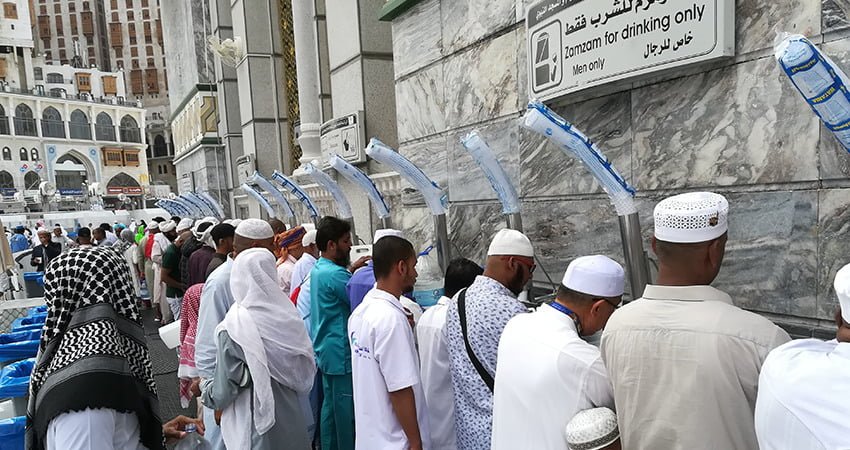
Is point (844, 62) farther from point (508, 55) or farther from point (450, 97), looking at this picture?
point (450, 97)

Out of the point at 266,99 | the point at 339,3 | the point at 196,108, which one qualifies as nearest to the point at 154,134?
the point at 196,108

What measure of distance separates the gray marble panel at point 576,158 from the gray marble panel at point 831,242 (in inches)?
41.9

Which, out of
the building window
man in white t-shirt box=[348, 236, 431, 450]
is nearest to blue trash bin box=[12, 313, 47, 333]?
man in white t-shirt box=[348, 236, 431, 450]

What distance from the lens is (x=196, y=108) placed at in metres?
16.6

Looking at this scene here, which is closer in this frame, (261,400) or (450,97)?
(261,400)

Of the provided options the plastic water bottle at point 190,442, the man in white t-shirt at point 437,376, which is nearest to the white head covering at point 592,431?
the man in white t-shirt at point 437,376

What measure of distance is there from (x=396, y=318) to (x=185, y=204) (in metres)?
13.5

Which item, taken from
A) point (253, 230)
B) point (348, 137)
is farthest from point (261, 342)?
point (348, 137)

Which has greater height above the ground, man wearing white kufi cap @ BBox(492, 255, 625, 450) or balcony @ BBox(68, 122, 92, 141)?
balcony @ BBox(68, 122, 92, 141)

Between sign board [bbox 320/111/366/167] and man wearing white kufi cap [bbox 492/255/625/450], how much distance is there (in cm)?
525

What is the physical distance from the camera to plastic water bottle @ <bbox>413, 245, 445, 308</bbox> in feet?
14.0

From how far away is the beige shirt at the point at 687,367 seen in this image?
1413mm

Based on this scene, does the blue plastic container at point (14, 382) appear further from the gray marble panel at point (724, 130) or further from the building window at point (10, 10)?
the building window at point (10, 10)

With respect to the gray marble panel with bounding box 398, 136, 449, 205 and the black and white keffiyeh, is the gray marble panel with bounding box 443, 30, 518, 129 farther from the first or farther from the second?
the black and white keffiyeh
